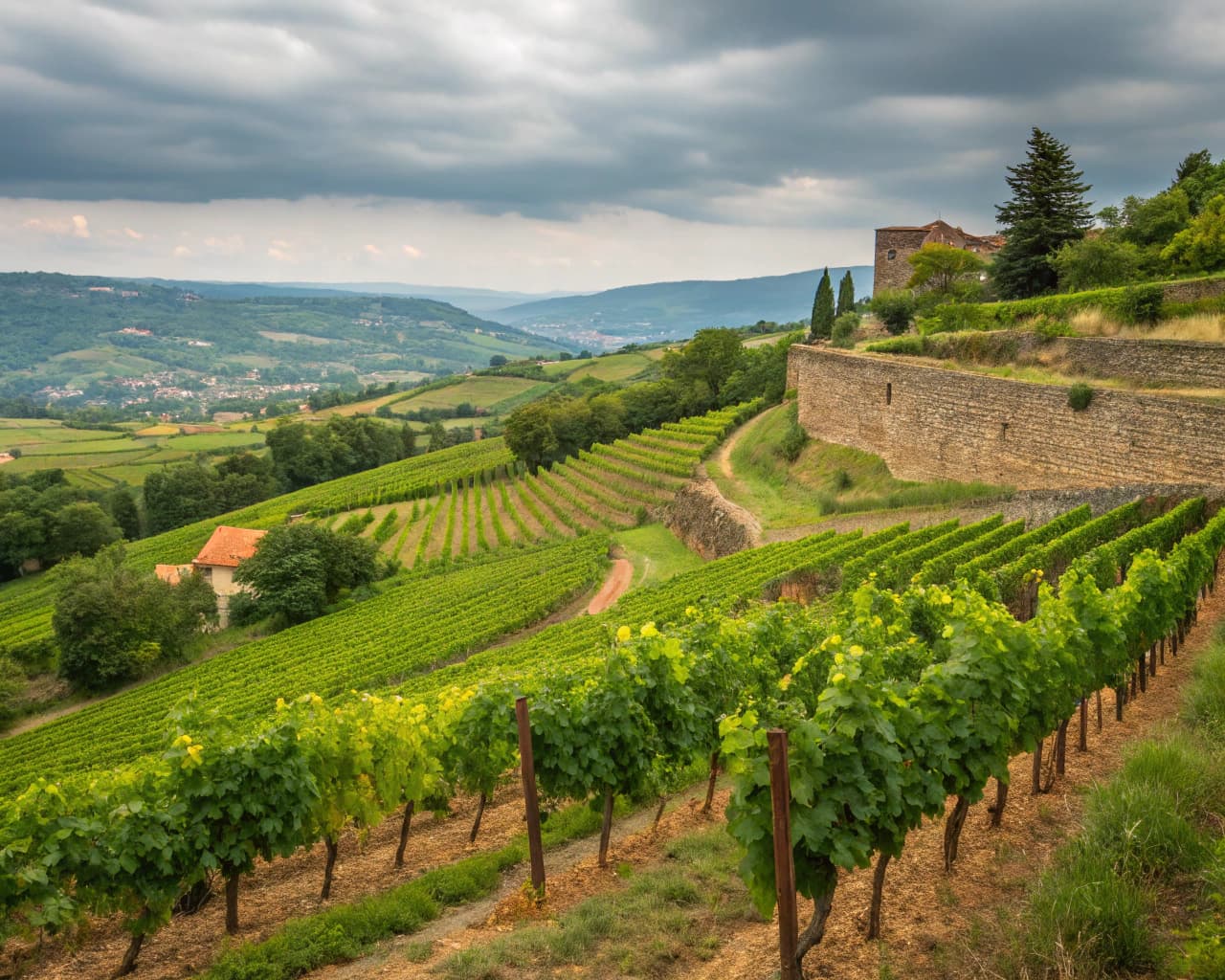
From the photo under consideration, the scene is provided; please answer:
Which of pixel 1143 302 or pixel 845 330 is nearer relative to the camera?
pixel 1143 302

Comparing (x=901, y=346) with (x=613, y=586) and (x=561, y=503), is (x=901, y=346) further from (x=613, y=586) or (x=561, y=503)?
(x=561, y=503)

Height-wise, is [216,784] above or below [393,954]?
above

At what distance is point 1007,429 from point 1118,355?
11.2 feet

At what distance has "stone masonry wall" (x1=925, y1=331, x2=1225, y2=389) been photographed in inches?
784

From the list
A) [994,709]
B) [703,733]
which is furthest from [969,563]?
[994,709]

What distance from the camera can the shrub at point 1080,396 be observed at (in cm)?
2045

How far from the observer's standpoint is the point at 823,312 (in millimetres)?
56125

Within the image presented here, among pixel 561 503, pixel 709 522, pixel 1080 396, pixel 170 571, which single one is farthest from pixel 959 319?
pixel 170 571

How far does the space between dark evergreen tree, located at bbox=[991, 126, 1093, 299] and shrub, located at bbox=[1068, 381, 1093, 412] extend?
15024mm

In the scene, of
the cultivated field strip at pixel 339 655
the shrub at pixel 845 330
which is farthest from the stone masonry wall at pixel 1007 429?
the cultivated field strip at pixel 339 655

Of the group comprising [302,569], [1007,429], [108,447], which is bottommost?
[302,569]

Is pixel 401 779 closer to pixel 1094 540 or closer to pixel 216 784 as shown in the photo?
pixel 216 784

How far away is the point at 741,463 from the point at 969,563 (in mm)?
25134

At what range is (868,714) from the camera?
538 cm
